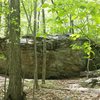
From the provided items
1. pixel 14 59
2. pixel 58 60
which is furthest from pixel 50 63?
pixel 14 59

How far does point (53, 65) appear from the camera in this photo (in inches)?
710

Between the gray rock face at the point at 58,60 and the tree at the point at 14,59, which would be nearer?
the tree at the point at 14,59

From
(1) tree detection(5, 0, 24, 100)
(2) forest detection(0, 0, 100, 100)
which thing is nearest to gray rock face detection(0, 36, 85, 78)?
(2) forest detection(0, 0, 100, 100)

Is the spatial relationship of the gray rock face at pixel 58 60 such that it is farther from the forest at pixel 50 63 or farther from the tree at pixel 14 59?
the tree at pixel 14 59

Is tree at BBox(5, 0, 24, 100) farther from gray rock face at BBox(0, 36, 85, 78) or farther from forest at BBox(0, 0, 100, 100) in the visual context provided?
gray rock face at BBox(0, 36, 85, 78)

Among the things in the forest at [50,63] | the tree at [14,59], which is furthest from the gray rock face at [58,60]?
the tree at [14,59]

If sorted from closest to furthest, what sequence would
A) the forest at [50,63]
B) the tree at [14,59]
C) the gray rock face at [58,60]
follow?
A: the tree at [14,59], the forest at [50,63], the gray rock face at [58,60]

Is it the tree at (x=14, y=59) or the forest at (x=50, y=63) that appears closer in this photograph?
the tree at (x=14, y=59)

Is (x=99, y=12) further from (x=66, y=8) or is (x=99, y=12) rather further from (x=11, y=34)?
(x=11, y=34)

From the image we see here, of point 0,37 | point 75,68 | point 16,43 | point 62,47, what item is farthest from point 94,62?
point 16,43

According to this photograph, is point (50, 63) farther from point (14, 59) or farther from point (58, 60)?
point (14, 59)

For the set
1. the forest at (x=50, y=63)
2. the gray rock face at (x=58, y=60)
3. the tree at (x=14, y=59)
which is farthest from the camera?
the gray rock face at (x=58, y=60)

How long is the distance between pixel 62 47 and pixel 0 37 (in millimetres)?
5510

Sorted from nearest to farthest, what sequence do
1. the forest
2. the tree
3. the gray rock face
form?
the tree → the forest → the gray rock face
